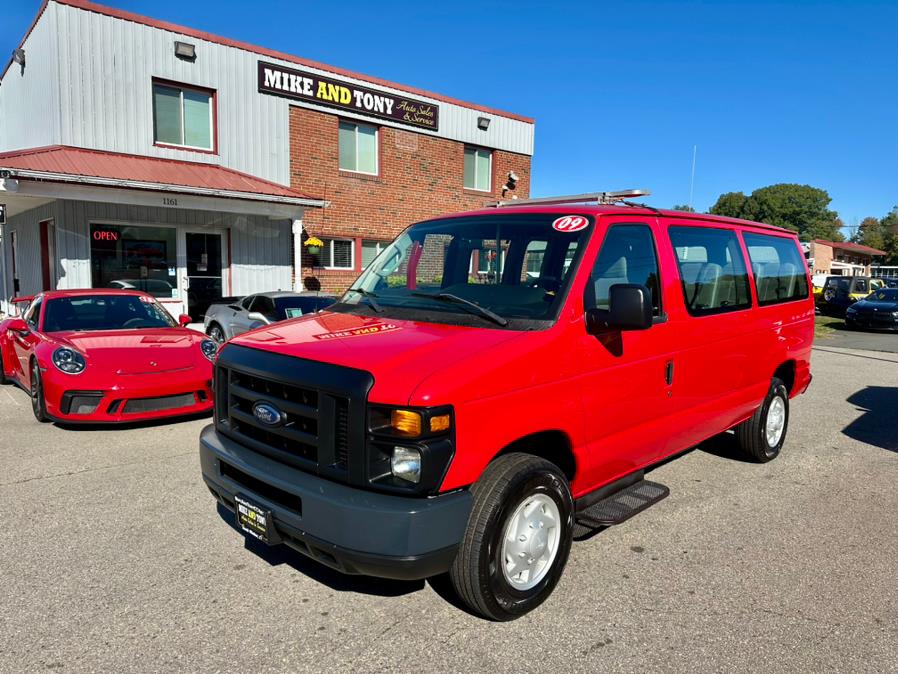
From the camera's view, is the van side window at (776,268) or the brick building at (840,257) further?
the brick building at (840,257)

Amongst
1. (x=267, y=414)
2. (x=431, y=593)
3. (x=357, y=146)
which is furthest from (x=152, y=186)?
(x=431, y=593)

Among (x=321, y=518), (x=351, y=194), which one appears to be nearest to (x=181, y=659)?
(x=321, y=518)

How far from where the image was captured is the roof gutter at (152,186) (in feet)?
35.1

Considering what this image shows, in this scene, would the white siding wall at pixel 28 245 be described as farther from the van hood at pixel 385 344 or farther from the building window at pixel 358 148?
the van hood at pixel 385 344

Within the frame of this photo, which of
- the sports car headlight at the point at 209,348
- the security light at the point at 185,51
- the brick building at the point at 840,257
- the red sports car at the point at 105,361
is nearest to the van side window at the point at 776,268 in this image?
the red sports car at the point at 105,361

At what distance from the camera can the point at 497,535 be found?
289cm

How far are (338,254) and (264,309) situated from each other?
27.0ft

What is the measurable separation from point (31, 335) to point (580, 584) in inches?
261

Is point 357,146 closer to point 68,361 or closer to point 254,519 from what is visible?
point 68,361

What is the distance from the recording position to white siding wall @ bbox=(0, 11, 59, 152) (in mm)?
13391

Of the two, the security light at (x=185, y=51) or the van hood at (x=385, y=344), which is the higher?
the security light at (x=185, y=51)

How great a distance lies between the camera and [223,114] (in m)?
15.4

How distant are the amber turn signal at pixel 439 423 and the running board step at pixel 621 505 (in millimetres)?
1314

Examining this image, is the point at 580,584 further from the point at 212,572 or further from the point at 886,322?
the point at 886,322
